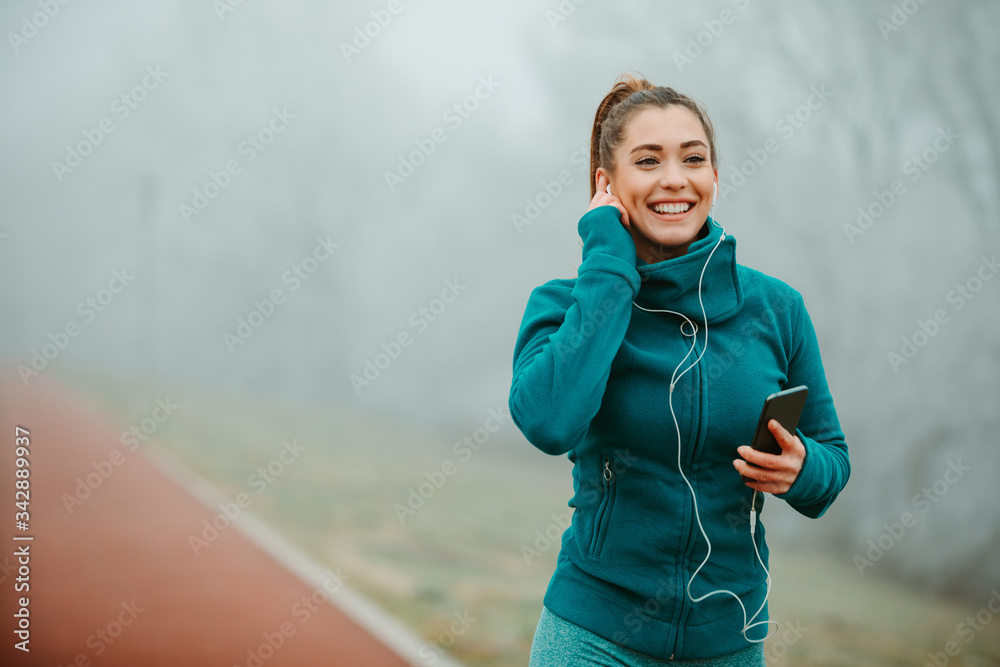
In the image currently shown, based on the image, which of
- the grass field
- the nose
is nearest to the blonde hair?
the nose

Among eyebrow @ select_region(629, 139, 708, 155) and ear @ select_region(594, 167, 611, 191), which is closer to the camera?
eyebrow @ select_region(629, 139, 708, 155)

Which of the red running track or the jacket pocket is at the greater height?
the jacket pocket

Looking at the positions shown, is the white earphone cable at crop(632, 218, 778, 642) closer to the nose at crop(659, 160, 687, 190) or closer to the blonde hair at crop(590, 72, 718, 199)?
the nose at crop(659, 160, 687, 190)

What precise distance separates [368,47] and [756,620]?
584cm

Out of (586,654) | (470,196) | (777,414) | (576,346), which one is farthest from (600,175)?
(470,196)

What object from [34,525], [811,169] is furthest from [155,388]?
[811,169]

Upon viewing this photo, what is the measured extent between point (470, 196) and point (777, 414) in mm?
5281

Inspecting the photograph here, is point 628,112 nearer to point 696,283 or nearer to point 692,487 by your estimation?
point 696,283

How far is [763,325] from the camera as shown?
4.49 ft

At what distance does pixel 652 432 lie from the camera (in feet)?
4.14

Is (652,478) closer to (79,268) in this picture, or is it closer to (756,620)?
(756,620)

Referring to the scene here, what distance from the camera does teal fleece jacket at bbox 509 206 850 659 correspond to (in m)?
1.23

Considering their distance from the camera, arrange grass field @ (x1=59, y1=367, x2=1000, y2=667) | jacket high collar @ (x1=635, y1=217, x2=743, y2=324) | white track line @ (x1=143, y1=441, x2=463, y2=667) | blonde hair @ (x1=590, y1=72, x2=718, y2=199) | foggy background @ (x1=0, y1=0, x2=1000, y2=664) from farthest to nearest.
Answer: foggy background @ (x1=0, y1=0, x2=1000, y2=664), grass field @ (x1=59, y1=367, x2=1000, y2=667), white track line @ (x1=143, y1=441, x2=463, y2=667), blonde hair @ (x1=590, y1=72, x2=718, y2=199), jacket high collar @ (x1=635, y1=217, x2=743, y2=324)

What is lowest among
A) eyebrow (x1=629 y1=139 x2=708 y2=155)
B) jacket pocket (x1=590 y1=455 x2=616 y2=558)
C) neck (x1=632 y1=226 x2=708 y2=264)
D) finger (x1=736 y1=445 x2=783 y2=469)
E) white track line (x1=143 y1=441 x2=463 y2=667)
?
white track line (x1=143 y1=441 x2=463 y2=667)
